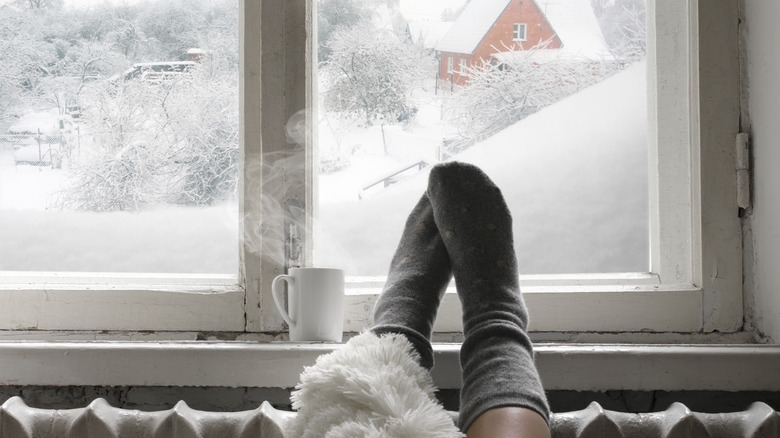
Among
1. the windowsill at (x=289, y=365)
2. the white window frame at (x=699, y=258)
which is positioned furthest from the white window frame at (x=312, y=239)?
the windowsill at (x=289, y=365)

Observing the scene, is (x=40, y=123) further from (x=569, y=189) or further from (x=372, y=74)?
(x=569, y=189)

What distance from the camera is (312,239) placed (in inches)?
43.6

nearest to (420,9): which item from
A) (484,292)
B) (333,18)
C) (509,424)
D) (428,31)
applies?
(428,31)

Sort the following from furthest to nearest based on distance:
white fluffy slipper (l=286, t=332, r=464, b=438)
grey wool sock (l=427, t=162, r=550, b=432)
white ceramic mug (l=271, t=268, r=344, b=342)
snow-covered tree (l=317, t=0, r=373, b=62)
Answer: snow-covered tree (l=317, t=0, r=373, b=62)
white ceramic mug (l=271, t=268, r=344, b=342)
grey wool sock (l=427, t=162, r=550, b=432)
white fluffy slipper (l=286, t=332, r=464, b=438)

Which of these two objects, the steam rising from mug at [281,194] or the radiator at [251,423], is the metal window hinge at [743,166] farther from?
the steam rising from mug at [281,194]

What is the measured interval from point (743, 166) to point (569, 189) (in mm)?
255

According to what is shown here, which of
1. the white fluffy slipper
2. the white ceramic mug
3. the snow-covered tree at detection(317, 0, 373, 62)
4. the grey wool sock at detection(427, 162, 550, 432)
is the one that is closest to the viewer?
the white fluffy slipper

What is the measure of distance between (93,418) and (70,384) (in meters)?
0.14

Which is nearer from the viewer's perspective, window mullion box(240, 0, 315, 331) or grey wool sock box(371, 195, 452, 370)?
grey wool sock box(371, 195, 452, 370)

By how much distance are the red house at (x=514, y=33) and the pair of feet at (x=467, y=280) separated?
0.20 meters

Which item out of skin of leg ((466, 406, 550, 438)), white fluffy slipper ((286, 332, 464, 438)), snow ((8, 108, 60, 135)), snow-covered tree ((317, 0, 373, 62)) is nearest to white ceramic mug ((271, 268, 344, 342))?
white fluffy slipper ((286, 332, 464, 438))

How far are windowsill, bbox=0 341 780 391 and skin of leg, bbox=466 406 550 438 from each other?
146 mm

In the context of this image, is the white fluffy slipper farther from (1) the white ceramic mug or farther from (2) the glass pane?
(2) the glass pane

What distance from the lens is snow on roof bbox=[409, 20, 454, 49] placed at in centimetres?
116
